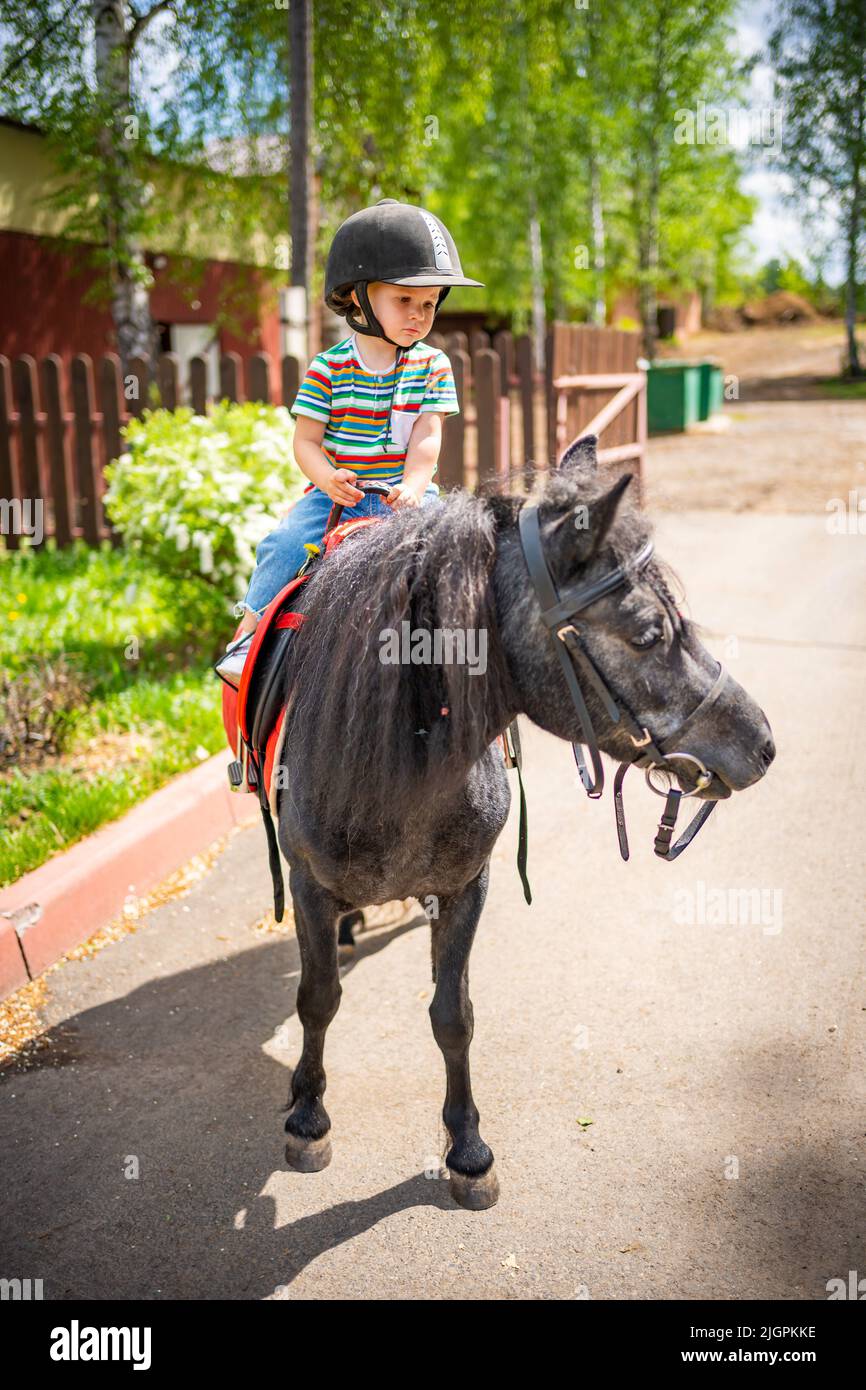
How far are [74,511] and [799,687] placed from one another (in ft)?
23.0

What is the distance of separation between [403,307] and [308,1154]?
8.22ft

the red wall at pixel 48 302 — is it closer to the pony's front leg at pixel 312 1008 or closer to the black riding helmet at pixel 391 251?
the black riding helmet at pixel 391 251

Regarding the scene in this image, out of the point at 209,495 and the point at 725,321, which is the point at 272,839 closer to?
the point at 209,495

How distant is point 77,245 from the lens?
43.9 ft

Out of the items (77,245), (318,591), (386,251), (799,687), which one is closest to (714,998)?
(318,591)

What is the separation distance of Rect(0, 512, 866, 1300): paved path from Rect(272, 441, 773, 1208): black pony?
1.07 feet

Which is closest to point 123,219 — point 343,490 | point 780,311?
point 343,490

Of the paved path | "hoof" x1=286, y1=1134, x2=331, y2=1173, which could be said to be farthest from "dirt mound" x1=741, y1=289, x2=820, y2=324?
"hoof" x1=286, y1=1134, x2=331, y2=1173

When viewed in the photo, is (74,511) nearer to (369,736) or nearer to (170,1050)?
(170,1050)

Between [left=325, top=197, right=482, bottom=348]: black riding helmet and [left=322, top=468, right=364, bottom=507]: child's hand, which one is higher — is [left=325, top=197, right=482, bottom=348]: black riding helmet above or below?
above

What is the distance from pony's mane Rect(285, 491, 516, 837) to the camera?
2.25m

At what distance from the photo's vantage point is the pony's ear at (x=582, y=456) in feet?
7.80

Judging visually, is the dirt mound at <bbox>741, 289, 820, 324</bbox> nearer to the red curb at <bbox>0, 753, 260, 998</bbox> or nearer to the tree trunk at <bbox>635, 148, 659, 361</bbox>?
the tree trunk at <bbox>635, 148, 659, 361</bbox>

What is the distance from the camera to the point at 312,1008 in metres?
2.96
